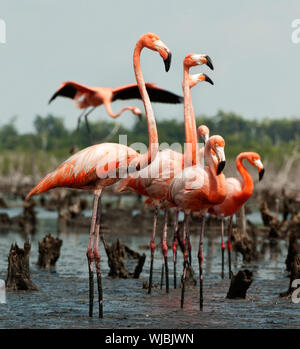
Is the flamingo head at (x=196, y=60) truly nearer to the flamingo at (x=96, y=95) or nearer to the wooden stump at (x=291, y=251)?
the wooden stump at (x=291, y=251)

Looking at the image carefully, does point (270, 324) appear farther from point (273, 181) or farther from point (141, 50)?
point (273, 181)

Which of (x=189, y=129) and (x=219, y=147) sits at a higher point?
(x=189, y=129)

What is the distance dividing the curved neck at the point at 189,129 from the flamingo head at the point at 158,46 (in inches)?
68.2

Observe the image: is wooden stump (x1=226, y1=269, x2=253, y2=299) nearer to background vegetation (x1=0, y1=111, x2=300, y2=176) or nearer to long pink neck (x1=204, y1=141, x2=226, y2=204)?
long pink neck (x1=204, y1=141, x2=226, y2=204)

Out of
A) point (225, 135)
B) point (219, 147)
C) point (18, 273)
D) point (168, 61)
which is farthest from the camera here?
point (225, 135)

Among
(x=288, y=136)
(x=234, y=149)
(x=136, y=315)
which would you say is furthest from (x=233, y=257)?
(x=288, y=136)

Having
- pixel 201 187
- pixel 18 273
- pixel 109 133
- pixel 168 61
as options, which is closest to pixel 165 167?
pixel 201 187

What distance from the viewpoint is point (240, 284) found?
8.05m

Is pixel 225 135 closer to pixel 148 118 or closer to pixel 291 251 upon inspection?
pixel 291 251

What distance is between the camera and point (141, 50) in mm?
7211

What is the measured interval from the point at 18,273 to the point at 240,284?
254 centimetres

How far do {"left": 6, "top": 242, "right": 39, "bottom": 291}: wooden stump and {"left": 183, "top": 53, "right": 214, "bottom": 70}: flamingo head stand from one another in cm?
293

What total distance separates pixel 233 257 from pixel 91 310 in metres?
5.43

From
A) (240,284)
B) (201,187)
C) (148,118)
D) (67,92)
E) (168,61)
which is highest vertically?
(67,92)
